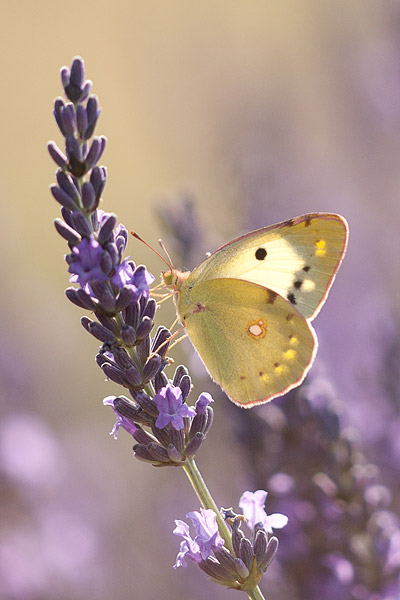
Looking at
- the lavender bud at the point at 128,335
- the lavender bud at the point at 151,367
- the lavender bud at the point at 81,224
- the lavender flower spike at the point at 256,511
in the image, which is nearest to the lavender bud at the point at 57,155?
the lavender bud at the point at 81,224

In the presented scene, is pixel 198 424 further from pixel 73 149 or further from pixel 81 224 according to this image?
pixel 73 149

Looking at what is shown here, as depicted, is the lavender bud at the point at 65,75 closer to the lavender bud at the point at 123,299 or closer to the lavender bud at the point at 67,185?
the lavender bud at the point at 67,185

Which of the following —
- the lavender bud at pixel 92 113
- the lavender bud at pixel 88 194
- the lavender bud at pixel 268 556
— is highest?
the lavender bud at pixel 92 113

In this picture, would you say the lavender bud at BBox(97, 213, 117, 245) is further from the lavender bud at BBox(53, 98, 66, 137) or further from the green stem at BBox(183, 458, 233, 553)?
the green stem at BBox(183, 458, 233, 553)

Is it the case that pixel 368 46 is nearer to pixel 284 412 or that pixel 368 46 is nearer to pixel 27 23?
pixel 284 412

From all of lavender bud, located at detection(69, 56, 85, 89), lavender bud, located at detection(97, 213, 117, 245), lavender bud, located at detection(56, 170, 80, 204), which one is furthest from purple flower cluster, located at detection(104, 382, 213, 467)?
lavender bud, located at detection(69, 56, 85, 89)

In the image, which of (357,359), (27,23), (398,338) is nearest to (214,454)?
(357,359)

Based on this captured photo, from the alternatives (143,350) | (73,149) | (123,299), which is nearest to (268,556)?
(143,350)
